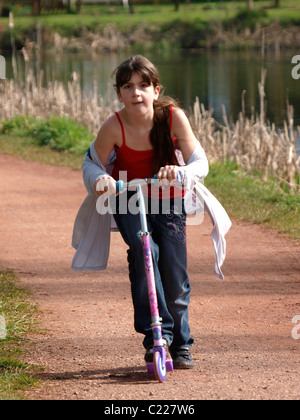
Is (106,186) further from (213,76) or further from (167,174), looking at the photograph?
(213,76)

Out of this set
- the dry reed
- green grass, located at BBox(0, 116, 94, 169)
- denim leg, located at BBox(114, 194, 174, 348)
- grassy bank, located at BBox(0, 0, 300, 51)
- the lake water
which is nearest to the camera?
denim leg, located at BBox(114, 194, 174, 348)

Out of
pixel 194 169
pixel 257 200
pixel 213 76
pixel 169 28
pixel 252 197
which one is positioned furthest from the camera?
pixel 169 28

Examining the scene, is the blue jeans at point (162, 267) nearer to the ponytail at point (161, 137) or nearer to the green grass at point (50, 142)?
the ponytail at point (161, 137)

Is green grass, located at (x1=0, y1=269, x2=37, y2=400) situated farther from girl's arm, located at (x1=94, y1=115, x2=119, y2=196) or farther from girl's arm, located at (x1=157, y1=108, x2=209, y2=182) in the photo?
girl's arm, located at (x1=157, y1=108, x2=209, y2=182)

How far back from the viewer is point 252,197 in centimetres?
848

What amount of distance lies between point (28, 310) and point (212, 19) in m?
40.1

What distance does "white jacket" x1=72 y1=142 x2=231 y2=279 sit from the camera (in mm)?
3618

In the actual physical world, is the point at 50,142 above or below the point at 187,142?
below

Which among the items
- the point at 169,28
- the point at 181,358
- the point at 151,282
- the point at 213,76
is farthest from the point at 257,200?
the point at 169,28

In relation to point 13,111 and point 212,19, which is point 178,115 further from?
point 212,19

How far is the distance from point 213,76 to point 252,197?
16159 mm

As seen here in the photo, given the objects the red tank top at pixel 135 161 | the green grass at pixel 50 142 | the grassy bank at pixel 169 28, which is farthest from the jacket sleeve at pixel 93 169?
the grassy bank at pixel 169 28

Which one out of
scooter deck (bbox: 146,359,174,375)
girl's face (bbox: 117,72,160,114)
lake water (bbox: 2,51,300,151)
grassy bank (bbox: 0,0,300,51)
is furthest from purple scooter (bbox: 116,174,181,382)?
grassy bank (bbox: 0,0,300,51)

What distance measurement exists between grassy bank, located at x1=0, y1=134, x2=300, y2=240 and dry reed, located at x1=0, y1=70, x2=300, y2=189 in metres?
0.19
